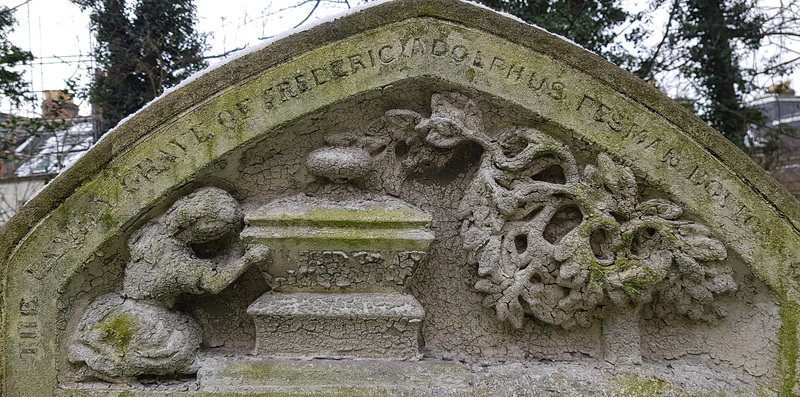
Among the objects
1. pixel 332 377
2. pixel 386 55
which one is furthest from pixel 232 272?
pixel 386 55

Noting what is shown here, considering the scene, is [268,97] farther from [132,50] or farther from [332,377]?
[132,50]

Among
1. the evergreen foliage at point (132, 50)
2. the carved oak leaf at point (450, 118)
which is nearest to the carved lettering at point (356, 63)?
the carved oak leaf at point (450, 118)

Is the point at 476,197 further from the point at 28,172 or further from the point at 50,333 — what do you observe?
the point at 28,172

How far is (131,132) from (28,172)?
518cm

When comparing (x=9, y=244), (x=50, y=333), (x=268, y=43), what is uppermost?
(x=268, y=43)

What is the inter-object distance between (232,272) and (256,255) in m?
0.14

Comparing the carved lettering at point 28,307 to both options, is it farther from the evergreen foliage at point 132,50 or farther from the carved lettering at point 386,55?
the evergreen foliage at point 132,50

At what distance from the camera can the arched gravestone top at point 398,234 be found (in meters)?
2.33

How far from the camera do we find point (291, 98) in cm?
237

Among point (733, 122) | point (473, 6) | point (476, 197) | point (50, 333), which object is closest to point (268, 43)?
point (473, 6)

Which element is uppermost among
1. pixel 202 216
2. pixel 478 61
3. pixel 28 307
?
pixel 478 61

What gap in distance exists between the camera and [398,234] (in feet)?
7.84

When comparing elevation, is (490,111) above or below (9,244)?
above

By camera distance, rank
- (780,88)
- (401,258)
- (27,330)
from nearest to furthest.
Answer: (27,330)
(401,258)
(780,88)
